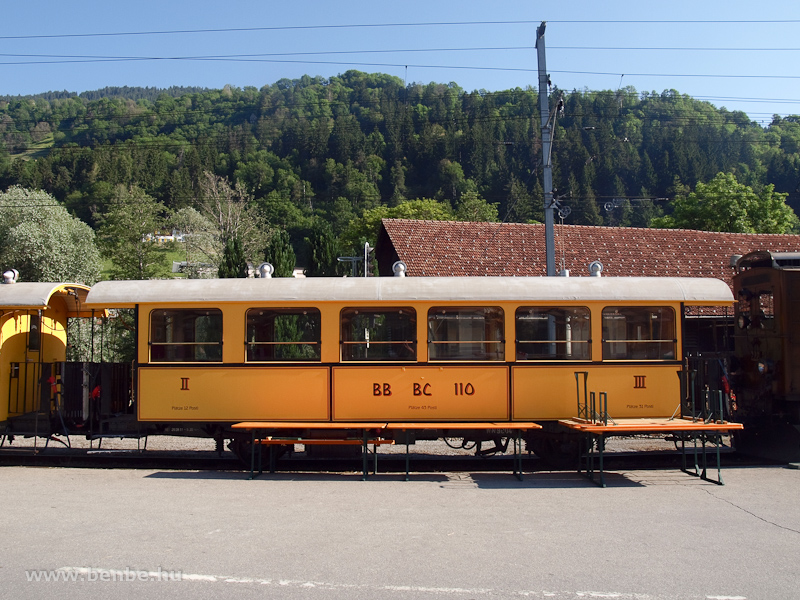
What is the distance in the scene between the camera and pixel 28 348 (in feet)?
38.2

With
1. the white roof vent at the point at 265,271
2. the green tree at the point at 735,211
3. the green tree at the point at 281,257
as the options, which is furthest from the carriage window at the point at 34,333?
the green tree at the point at 735,211

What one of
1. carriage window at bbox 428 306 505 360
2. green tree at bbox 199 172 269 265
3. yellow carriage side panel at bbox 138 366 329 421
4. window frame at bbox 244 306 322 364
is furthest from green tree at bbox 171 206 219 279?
carriage window at bbox 428 306 505 360

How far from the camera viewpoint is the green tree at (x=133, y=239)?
52125mm

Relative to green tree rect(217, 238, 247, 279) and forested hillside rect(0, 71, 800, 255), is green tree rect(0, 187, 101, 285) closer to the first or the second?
green tree rect(217, 238, 247, 279)

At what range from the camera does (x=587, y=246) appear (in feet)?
81.9

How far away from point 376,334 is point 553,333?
8.87 ft

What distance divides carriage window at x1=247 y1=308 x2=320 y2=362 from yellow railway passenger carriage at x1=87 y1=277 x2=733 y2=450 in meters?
0.02

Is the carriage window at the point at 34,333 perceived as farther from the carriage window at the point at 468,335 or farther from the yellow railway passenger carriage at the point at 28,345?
the carriage window at the point at 468,335

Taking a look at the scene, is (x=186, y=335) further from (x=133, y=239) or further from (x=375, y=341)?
(x=133, y=239)

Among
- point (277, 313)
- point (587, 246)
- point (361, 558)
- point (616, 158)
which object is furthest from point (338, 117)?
point (361, 558)

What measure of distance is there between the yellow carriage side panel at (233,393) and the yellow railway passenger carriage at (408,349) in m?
0.02

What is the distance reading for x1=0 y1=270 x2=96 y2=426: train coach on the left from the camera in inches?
436

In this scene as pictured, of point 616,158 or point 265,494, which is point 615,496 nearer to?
point 265,494

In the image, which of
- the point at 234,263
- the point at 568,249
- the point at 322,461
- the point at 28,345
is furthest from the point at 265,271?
the point at 234,263
